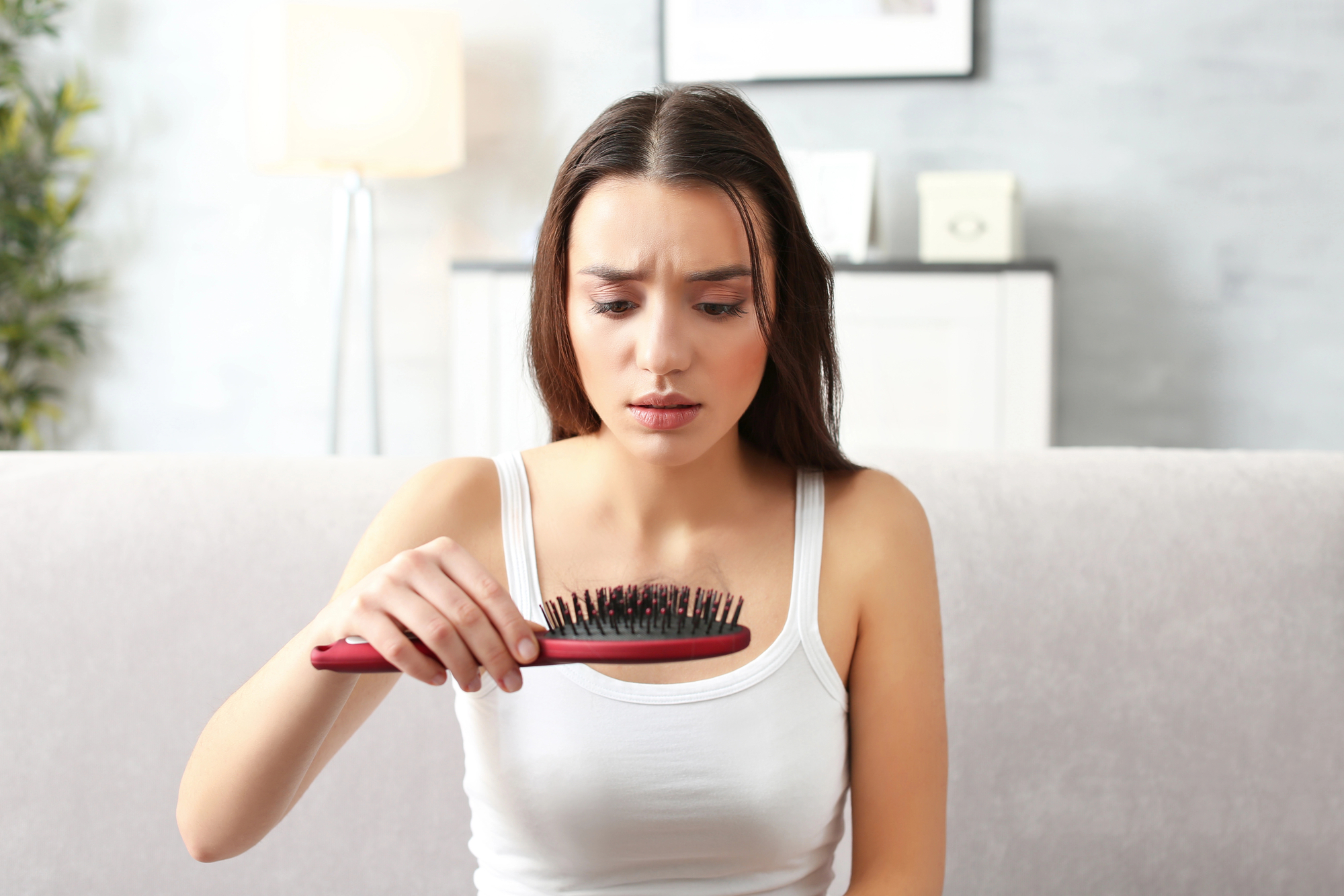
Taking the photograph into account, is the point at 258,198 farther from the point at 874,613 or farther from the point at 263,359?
the point at 874,613

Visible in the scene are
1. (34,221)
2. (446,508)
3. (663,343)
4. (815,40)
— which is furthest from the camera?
(34,221)

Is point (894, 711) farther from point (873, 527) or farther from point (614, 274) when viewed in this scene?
point (614, 274)

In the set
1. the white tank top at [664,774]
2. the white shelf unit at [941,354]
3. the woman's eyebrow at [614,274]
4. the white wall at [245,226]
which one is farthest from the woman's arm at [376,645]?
the white wall at [245,226]

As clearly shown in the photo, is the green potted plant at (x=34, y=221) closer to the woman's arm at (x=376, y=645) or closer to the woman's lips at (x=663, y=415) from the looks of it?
the woman's arm at (x=376, y=645)

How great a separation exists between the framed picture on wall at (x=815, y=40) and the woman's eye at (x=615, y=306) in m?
2.27

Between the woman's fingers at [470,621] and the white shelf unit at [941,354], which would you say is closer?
the woman's fingers at [470,621]

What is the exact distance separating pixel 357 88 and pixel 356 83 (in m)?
0.01

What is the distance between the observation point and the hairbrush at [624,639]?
568 millimetres

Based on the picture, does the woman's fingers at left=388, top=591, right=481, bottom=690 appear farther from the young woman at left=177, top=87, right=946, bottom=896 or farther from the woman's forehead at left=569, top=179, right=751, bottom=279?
the woman's forehead at left=569, top=179, right=751, bottom=279

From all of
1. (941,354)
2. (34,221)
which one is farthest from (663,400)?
(34,221)

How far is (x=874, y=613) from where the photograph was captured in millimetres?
869

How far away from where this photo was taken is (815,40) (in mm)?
2854

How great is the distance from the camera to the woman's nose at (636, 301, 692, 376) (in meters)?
0.75

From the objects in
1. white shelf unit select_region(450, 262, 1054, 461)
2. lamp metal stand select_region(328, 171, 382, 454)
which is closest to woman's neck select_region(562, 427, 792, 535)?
white shelf unit select_region(450, 262, 1054, 461)
